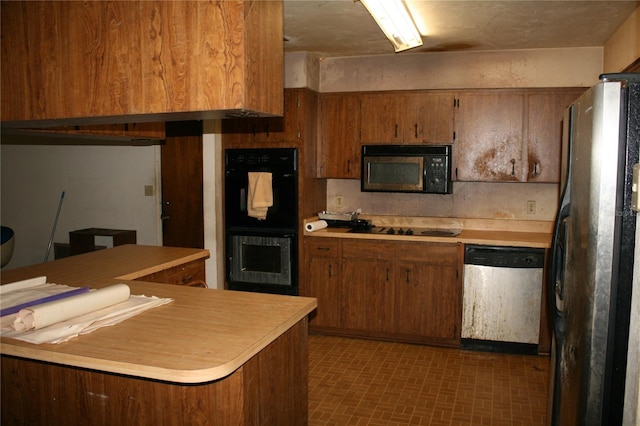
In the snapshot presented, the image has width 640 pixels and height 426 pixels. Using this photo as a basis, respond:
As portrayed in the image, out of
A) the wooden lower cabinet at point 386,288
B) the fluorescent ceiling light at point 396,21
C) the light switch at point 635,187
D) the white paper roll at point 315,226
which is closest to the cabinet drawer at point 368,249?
the wooden lower cabinet at point 386,288

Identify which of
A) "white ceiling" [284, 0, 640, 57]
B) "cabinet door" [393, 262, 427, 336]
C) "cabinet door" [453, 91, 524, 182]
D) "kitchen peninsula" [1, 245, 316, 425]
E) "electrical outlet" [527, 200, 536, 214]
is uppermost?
"white ceiling" [284, 0, 640, 57]

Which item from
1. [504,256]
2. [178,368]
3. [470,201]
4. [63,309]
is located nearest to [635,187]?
[178,368]

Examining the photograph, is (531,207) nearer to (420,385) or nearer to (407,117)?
(407,117)

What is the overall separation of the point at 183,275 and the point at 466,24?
2558 millimetres

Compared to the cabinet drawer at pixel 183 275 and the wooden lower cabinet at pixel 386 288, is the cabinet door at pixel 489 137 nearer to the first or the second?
the wooden lower cabinet at pixel 386 288

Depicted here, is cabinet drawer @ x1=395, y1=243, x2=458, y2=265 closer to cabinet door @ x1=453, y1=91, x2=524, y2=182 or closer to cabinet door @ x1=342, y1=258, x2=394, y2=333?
cabinet door @ x1=342, y1=258, x2=394, y2=333

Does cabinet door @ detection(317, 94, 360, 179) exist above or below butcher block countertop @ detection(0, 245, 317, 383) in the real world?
above

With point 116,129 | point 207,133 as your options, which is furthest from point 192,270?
point 207,133

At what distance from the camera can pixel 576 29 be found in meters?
3.78

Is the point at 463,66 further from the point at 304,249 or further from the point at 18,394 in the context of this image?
the point at 18,394

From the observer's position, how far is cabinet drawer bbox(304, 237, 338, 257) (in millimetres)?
4488

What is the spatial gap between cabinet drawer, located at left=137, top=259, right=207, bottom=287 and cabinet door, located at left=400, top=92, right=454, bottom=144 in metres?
2.15

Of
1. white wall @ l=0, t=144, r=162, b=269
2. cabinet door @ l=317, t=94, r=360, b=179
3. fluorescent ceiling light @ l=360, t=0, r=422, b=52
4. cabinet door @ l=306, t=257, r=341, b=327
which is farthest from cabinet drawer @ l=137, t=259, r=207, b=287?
white wall @ l=0, t=144, r=162, b=269

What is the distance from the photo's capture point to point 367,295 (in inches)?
174
